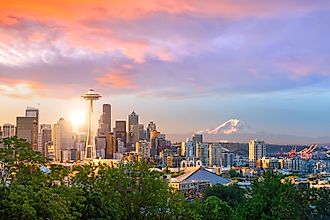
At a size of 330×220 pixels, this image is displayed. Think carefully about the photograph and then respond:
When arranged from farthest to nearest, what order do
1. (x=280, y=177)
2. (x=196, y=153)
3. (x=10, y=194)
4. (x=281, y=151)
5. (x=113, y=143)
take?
(x=281, y=151) → (x=196, y=153) → (x=113, y=143) → (x=280, y=177) → (x=10, y=194)

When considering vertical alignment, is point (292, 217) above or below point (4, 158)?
below

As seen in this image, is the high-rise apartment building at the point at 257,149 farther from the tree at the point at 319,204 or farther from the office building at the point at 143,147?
the tree at the point at 319,204

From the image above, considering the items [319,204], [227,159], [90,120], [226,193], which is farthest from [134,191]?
[227,159]

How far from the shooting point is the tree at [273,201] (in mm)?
16734

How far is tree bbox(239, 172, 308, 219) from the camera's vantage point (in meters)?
16.7

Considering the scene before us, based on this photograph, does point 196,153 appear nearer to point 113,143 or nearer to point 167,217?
point 113,143

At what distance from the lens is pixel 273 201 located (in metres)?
17.5

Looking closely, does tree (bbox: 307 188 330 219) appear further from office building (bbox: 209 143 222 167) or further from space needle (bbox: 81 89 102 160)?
office building (bbox: 209 143 222 167)

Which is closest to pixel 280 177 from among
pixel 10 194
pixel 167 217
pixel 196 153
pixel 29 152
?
pixel 167 217

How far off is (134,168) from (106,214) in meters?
2.37

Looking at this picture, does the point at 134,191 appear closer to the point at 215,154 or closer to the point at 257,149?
the point at 215,154

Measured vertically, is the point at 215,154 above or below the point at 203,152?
below

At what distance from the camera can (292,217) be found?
1633 cm

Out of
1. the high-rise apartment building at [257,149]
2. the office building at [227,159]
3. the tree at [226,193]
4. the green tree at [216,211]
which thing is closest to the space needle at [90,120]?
the tree at [226,193]
